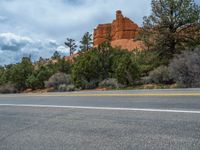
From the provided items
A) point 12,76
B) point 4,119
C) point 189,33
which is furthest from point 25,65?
point 4,119

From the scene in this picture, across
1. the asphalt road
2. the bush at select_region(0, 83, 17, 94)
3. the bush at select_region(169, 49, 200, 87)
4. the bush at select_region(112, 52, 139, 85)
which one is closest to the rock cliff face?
the bush at select_region(0, 83, 17, 94)

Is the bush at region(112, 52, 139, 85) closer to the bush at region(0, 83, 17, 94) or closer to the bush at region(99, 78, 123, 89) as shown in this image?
the bush at region(99, 78, 123, 89)

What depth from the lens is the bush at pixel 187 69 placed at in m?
18.1

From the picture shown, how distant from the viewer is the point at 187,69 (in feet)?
61.6

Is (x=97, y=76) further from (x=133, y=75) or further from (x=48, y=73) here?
(x=48, y=73)

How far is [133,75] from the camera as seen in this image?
902 inches

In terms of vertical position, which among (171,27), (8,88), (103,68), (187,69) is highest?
(171,27)

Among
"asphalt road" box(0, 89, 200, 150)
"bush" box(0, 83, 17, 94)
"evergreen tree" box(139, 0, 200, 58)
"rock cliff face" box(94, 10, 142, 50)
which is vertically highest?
"rock cliff face" box(94, 10, 142, 50)

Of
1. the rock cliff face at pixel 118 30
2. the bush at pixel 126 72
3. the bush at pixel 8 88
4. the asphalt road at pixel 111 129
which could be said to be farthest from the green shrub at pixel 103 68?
the rock cliff face at pixel 118 30

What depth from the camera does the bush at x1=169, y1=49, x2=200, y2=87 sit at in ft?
59.3

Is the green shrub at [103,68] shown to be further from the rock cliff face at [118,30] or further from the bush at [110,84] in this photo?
the rock cliff face at [118,30]

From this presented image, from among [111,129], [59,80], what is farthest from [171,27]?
[111,129]

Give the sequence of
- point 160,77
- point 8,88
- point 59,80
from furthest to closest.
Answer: point 8,88 → point 59,80 → point 160,77

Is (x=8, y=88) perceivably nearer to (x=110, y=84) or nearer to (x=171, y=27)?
(x=110, y=84)
